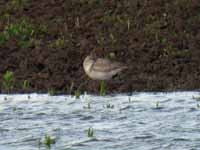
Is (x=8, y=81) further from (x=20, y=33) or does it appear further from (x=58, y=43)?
(x=20, y=33)

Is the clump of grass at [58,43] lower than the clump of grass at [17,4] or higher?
lower

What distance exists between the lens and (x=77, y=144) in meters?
13.2

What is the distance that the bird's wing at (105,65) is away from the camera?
19.2 metres

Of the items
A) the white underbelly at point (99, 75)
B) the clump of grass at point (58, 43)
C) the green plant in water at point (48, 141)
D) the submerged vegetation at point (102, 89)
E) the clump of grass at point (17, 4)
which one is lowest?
the green plant in water at point (48, 141)

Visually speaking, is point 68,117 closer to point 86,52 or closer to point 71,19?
point 86,52

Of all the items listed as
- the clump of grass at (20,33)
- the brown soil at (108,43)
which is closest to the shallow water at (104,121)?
the brown soil at (108,43)

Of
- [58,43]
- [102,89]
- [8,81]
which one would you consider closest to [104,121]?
[102,89]

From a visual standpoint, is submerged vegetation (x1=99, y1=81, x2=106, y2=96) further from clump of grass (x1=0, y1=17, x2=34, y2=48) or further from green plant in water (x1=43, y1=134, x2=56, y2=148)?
green plant in water (x1=43, y1=134, x2=56, y2=148)

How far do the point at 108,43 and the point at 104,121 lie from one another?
7.52 m

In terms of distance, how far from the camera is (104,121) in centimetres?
1516

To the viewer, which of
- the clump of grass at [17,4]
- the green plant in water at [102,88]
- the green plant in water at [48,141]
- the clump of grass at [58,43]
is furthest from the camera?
the clump of grass at [17,4]

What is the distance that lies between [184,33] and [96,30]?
257 centimetres

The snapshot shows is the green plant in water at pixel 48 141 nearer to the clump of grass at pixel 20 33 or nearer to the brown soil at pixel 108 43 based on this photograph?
the brown soil at pixel 108 43

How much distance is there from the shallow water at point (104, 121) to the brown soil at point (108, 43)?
134cm
